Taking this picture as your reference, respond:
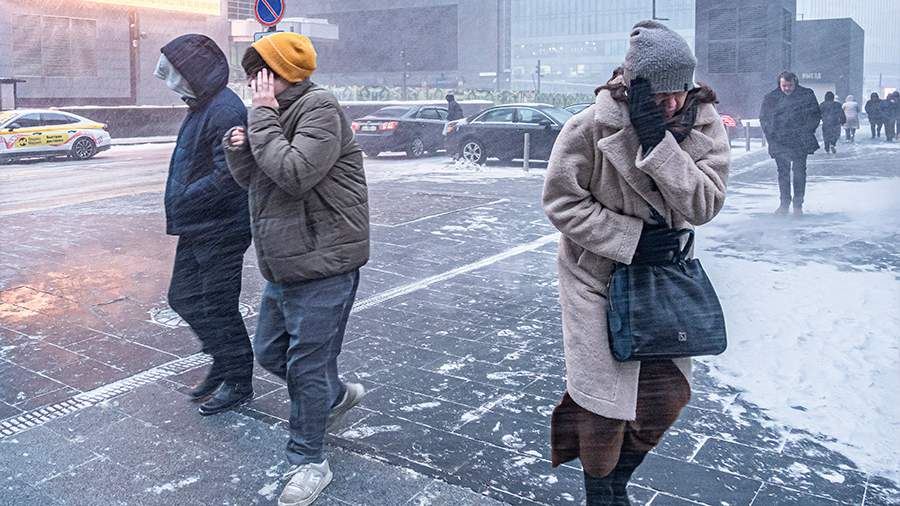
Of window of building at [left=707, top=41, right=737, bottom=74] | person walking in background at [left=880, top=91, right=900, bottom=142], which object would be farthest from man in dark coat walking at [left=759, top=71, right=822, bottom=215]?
window of building at [left=707, top=41, right=737, bottom=74]

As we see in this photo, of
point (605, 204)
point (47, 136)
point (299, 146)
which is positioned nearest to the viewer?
point (605, 204)

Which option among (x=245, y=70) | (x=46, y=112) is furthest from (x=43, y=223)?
(x=46, y=112)

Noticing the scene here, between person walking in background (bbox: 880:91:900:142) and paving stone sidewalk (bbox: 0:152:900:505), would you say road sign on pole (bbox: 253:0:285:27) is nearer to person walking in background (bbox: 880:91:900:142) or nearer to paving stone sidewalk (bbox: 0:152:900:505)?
paving stone sidewalk (bbox: 0:152:900:505)

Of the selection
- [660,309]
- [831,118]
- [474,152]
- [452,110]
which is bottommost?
[660,309]

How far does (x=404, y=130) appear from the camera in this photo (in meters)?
21.3

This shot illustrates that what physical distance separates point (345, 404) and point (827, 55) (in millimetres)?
53129

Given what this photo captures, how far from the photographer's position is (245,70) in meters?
3.38

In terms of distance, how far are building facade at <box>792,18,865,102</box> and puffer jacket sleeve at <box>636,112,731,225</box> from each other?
166ft

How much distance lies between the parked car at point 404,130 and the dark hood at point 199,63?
16.4 metres

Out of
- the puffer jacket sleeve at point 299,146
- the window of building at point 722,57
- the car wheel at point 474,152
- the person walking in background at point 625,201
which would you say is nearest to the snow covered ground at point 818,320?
the person walking in background at point 625,201

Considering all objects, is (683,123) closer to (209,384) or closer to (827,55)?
(209,384)

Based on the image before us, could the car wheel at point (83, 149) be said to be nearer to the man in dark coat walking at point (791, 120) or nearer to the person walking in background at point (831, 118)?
the man in dark coat walking at point (791, 120)

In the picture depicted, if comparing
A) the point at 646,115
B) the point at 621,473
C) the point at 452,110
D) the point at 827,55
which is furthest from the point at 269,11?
the point at 827,55

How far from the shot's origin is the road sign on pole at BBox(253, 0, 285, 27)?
31.1ft
